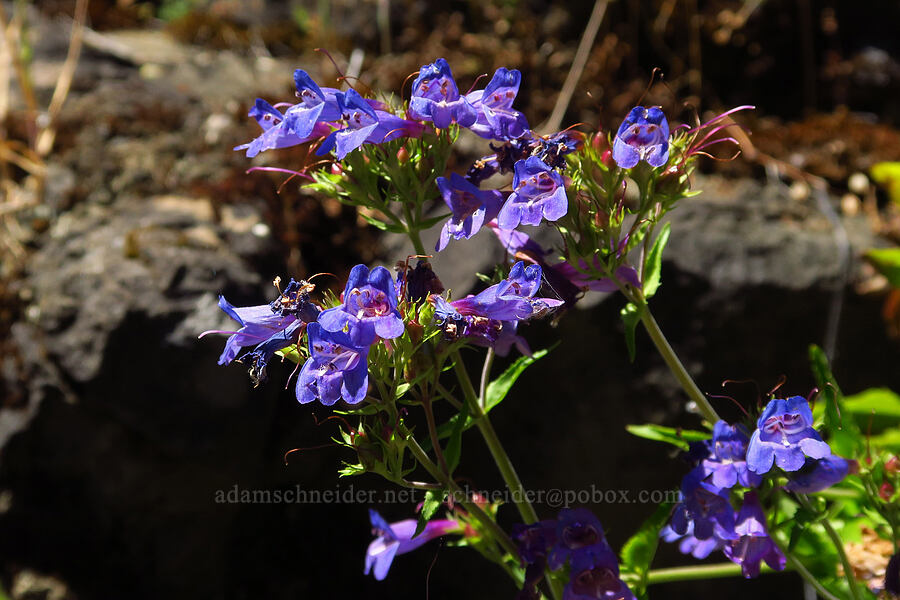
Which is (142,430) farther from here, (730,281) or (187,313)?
(730,281)

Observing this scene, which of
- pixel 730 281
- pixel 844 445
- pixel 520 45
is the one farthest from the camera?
pixel 520 45

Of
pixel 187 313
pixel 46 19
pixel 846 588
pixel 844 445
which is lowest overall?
pixel 846 588

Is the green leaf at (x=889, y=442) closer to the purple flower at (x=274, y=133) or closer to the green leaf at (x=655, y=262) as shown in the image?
the green leaf at (x=655, y=262)

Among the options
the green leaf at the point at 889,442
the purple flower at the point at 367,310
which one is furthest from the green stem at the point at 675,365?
the green leaf at the point at 889,442

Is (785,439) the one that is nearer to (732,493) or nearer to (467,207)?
(732,493)

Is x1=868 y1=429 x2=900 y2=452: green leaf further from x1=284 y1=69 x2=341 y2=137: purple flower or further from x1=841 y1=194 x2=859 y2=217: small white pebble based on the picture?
x1=284 y1=69 x2=341 y2=137: purple flower

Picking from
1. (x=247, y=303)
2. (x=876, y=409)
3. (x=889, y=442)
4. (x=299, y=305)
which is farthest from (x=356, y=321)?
(x=876, y=409)

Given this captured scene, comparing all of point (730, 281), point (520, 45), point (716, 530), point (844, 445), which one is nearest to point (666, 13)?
point (520, 45)
